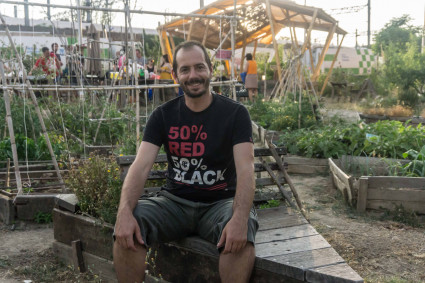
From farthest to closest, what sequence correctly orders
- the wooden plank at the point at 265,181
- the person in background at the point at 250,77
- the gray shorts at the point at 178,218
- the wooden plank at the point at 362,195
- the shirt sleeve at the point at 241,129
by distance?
the person in background at the point at 250,77
the wooden plank at the point at 362,195
the wooden plank at the point at 265,181
the shirt sleeve at the point at 241,129
the gray shorts at the point at 178,218

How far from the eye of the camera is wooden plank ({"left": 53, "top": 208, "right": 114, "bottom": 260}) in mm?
3623

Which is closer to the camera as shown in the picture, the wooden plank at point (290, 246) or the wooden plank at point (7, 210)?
the wooden plank at point (290, 246)

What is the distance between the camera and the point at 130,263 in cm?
279

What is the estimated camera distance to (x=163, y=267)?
3279mm

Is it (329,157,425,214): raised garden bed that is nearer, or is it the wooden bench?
the wooden bench

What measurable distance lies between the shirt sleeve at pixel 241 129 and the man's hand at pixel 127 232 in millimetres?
794

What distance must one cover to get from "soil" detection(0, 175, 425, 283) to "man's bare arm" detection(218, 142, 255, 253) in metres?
1.23

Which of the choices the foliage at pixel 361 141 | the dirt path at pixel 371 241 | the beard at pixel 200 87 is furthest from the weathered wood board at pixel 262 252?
the foliage at pixel 361 141

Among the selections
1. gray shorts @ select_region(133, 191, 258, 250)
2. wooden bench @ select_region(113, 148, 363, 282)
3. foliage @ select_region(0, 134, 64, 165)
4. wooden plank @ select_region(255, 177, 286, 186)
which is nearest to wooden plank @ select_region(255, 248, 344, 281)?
wooden bench @ select_region(113, 148, 363, 282)

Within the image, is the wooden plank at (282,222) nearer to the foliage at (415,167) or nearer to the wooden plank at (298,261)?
the wooden plank at (298,261)

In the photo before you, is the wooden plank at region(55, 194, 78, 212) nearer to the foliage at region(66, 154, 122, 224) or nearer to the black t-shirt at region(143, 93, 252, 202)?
the foliage at region(66, 154, 122, 224)

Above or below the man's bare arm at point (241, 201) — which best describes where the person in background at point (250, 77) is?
above

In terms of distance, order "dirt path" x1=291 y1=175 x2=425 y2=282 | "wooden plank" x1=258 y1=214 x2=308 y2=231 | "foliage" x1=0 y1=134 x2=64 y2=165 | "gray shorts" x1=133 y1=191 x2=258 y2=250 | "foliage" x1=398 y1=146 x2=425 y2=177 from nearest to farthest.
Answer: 1. "gray shorts" x1=133 y1=191 x2=258 y2=250
2. "wooden plank" x1=258 y1=214 x2=308 y2=231
3. "dirt path" x1=291 y1=175 x2=425 y2=282
4. "foliage" x1=398 y1=146 x2=425 y2=177
5. "foliage" x1=0 y1=134 x2=64 y2=165

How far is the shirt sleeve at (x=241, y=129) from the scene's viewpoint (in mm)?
3041
